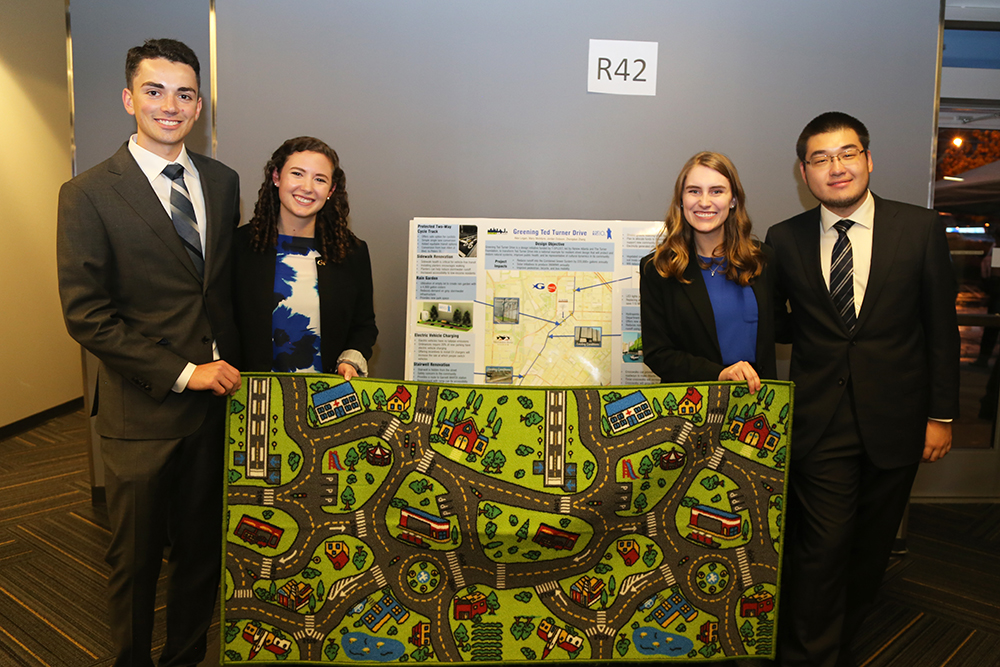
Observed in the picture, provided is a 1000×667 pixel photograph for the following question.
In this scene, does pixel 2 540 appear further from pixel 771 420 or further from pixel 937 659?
pixel 937 659

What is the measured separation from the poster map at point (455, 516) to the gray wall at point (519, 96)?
1296mm

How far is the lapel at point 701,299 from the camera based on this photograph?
203cm

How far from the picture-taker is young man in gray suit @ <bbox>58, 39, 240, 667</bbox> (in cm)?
174

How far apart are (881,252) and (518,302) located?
1428 millimetres

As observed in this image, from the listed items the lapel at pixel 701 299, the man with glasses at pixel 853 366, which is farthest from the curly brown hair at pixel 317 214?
the man with glasses at pixel 853 366

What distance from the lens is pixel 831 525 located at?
2.02 m

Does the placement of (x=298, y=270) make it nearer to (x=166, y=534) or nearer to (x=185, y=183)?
(x=185, y=183)

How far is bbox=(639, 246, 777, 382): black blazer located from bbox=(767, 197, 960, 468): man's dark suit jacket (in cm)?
16

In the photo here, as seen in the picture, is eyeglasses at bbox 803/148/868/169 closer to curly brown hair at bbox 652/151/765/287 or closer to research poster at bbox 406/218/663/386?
curly brown hair at bbox 652/151/765/287

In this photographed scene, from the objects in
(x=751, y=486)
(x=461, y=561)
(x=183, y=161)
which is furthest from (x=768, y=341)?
(x=183, y=161)

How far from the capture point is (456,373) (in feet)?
9.30

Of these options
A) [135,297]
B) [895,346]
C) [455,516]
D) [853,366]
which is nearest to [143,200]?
[135,297]

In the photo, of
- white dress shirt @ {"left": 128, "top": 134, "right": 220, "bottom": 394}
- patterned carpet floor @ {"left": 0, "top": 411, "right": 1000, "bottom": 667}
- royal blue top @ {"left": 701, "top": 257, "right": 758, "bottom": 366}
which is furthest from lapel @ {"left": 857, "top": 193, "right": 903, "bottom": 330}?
white dress shirt @ {"left": 128, "top": 134, "right": 220, "bottom": 394}

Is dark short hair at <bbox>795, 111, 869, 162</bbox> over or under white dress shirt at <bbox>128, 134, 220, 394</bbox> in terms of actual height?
over
